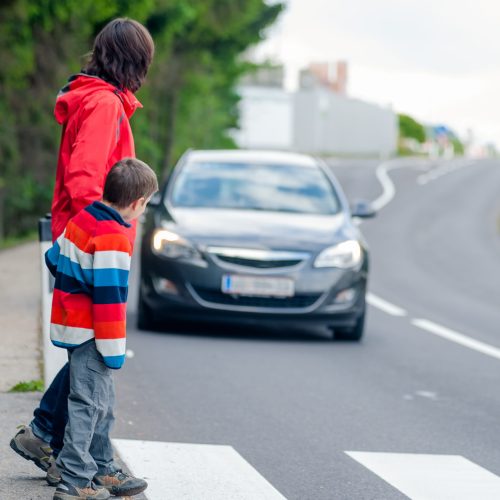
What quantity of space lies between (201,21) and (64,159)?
108 feet

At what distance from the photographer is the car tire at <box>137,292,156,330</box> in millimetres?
11352

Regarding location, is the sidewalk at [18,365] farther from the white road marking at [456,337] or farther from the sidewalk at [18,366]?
the white road marking at [456,337]

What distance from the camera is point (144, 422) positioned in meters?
7.40

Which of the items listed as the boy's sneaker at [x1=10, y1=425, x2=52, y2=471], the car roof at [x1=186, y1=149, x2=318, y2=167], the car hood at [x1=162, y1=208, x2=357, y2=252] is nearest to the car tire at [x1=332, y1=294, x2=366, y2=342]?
the car hood at [x1=162, y1=208, x2=357, y2=252]

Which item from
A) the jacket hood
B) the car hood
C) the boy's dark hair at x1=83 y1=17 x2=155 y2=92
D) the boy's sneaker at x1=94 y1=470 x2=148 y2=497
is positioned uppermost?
the boy's dark hair at x1=83 y1=17 x2=155 y2=92

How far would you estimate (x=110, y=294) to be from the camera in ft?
16.9

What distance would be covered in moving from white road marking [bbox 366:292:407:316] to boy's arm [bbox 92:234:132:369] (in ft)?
31.5

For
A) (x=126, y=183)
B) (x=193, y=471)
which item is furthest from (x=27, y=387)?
(x=126, y=183)

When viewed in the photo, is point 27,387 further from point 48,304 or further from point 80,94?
point 80,94

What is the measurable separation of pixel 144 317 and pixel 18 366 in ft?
9.61

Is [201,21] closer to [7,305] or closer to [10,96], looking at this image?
[10,96]

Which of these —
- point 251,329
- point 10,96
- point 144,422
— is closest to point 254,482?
point 144,422

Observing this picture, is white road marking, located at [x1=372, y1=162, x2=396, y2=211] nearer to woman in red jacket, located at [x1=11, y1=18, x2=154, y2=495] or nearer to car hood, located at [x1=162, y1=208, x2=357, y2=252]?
car hood, located at [x1=162, y1=208, x2=357, y2=252]

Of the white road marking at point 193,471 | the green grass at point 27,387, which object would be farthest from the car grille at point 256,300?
the white road marking at point 193,471
